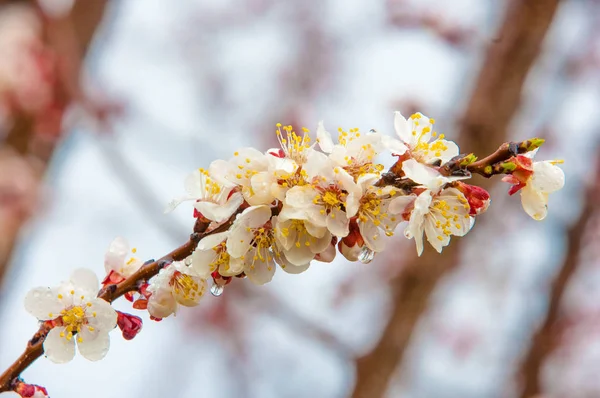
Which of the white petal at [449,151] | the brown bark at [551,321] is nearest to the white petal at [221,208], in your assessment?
the white petal at [449,151]

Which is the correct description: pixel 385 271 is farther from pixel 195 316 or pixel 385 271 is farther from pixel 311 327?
pixel 311 327

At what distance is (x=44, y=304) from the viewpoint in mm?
933

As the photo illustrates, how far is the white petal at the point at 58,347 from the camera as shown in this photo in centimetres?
88

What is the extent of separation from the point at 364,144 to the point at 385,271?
5.17 metres

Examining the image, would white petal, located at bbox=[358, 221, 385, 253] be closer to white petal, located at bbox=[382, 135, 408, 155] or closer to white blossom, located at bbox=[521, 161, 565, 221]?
white petal, located at bbox=[382, 135, 408, 155]

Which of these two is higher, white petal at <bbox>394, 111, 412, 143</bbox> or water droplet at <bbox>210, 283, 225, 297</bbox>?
white petal at <bbox>394, 111, 412, 143</bbox>

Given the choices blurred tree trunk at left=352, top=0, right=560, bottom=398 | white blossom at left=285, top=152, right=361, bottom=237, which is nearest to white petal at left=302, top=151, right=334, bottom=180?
white blossom at left=285, top=152, right=361, bottom=237

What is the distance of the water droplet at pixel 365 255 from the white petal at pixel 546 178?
267 millimetres

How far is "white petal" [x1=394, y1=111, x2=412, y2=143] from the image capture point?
94cm

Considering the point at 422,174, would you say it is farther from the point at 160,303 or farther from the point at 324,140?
the point at 160,303

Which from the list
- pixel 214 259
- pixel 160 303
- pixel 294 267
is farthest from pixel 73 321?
pixel 294 267

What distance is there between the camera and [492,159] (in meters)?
0.86

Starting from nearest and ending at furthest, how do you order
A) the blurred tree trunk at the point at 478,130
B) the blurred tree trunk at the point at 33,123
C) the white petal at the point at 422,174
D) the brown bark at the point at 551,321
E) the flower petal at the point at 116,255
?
the white petal at the point at 422,174 → the flower petal at the point at 116,255 → the blurred tree trunk at the point at 478,130 → the brown bark at the point at 551,321 → the blurred tree trunk at the point at 33,123

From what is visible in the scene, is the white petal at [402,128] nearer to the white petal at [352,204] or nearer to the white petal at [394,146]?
the white petal at [394,146]
